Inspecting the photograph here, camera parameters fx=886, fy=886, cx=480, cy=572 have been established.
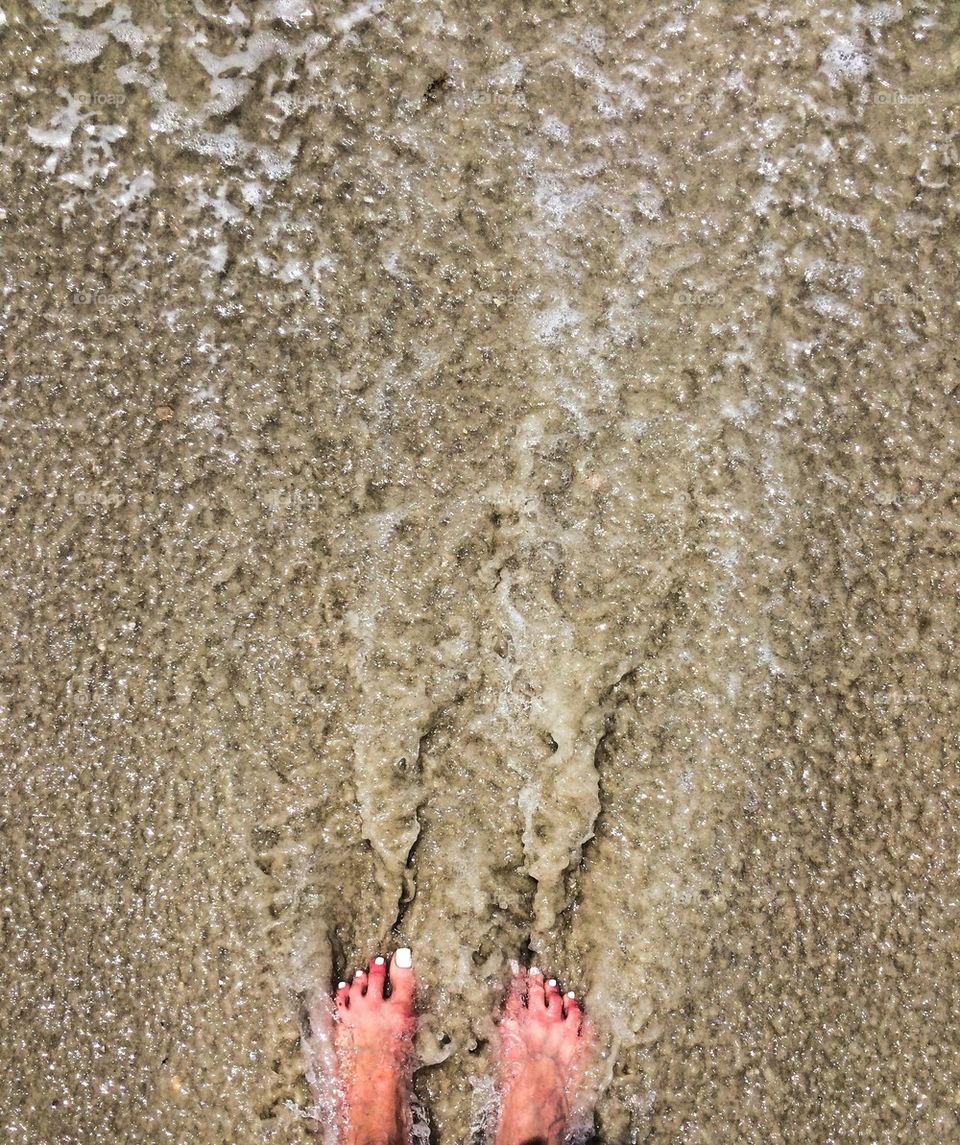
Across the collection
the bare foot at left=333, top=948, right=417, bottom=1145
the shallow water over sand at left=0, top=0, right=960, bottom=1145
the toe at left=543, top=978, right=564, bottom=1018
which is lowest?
the bare foot at left=333, top=948, right=417, bottom=1145

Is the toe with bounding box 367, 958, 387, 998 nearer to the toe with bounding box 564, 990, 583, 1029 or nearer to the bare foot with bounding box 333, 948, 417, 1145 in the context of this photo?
the bare foot with bounding box 333, 948, 417, 1145

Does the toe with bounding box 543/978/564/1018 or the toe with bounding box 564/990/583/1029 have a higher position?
the toe with bounding box 543/978/564/1018

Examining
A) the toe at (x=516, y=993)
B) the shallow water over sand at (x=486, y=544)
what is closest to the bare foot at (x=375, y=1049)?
the shallow water over sand at (x=486, y=544)

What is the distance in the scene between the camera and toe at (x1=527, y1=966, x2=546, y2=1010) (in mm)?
2154

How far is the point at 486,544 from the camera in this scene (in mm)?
2148

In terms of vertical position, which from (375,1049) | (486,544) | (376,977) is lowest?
(375,1049)

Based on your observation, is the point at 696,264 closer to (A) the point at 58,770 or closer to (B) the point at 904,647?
(B) the point at 904,647

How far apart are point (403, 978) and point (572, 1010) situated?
0.42m

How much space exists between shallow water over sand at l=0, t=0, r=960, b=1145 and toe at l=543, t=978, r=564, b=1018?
8 centimetres

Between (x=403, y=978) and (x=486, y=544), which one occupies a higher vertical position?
(x=486, y=544)

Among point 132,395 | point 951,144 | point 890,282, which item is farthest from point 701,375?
point 132,395

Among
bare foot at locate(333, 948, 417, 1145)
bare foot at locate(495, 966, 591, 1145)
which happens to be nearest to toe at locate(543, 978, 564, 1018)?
bare foot at locate(495, 966, 591, 1145)

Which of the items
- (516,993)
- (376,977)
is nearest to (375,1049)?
(376,977)

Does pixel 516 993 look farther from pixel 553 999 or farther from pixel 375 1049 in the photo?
pixel 375 1049
